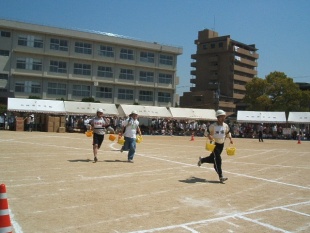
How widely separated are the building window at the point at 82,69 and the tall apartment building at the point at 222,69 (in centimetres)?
3595

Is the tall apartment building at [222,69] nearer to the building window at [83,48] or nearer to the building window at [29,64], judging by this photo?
the building window at [83,48]

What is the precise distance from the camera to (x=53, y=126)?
3253 centimetres

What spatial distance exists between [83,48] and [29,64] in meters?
8.83

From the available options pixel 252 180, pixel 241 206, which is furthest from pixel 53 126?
pixel 241 206

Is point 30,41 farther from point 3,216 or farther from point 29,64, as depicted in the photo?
point 3,216

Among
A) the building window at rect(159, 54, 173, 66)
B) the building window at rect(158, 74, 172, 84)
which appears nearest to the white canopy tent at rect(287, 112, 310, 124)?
the building window at rect(158, 74, 172, 84)

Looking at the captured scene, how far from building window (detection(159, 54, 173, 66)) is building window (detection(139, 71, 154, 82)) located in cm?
311

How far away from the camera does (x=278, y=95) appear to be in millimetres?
58438

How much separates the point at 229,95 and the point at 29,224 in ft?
287

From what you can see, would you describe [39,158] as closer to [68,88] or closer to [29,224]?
[29,224]

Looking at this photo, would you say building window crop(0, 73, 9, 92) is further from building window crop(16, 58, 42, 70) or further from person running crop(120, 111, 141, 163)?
person running crop(120, 111, 141, 163)

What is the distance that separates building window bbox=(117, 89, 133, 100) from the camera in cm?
5758

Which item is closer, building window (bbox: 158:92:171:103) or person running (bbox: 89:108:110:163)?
person running (bbox: 89:108:110:163)

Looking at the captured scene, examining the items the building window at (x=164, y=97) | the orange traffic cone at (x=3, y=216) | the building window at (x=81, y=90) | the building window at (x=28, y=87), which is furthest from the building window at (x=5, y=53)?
the orange traffic cone at (x=3, y=216)
